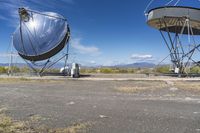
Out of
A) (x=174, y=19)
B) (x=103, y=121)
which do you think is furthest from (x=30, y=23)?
(x=103, y=121)

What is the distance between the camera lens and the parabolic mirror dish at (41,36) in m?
31.6

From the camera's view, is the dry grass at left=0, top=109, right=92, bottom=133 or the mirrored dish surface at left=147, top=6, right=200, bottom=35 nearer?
the dry grass at left=0, top=109, right=92, bottom=133

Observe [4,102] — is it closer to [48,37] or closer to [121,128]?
[121,128]

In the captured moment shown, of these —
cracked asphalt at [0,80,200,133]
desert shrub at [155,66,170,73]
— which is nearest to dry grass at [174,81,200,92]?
cracked asphalt at [0,80,200,133]

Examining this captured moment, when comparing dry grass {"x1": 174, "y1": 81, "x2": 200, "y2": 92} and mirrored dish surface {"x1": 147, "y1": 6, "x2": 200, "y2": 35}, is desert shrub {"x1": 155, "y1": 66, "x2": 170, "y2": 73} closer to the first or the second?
mirrored dish surface {"x1": 147, "y1": 6, "x2": 200, "y2": 35}

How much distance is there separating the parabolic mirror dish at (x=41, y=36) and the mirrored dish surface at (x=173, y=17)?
8679mm

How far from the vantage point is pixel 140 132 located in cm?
828

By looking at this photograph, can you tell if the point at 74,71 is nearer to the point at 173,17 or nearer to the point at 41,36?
the point at 41,36

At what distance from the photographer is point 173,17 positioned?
31391mm

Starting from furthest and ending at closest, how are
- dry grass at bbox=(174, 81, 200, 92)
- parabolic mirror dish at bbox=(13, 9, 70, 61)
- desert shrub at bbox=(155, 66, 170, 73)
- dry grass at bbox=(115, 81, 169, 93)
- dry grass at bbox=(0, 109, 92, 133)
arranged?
desert shrub at bbox=(155, 66, 170, 73) < parabolic mirror dish at bbox=(13, 9, 70, 61) < dry grass at bbox=(174, 81, 200, 92) < dry grass at bbox=(115, 81, 169, 93) < dry grass at bbox=(0, 109, 92, 133)

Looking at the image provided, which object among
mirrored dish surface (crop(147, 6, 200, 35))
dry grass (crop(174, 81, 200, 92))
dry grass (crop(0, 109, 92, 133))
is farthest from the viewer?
mirrored dish surface (crop(147, 6, 200, 35))

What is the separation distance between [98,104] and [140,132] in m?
5.09

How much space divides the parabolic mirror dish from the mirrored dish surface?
342 inches

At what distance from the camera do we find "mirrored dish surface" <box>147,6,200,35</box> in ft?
101
